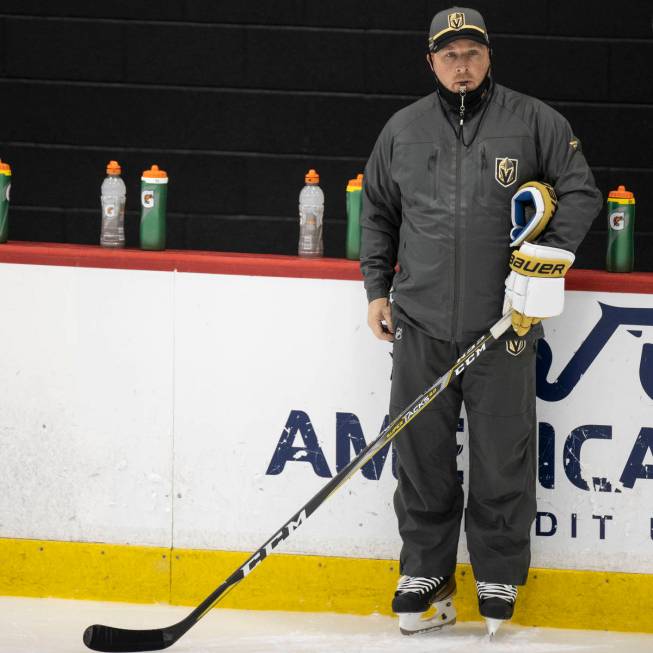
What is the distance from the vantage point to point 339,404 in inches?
130

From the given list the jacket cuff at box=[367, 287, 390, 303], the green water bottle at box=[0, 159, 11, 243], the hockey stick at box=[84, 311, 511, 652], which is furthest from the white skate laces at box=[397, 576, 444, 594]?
the green water bottle at box=[0, 159, 11, 243]

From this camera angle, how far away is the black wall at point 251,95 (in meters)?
4.52

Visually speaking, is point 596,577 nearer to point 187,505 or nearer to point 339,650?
point 339,650

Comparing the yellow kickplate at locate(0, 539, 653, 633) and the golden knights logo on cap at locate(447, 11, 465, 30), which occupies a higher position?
the golden knights logo on cap at locate(447, 11, 465, 30)

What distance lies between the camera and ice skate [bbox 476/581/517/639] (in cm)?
310

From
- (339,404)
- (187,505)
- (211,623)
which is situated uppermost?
(339,404)

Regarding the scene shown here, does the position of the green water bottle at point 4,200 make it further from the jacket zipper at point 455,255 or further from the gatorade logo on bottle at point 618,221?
the gatorade logo on bottle at point 618,221

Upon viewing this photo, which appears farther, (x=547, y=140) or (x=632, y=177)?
(x=632, y=177)

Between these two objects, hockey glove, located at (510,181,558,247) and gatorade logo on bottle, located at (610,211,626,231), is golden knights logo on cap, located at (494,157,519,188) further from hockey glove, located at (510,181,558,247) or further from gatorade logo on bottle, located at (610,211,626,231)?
gatorade logo on bottle, located at (610,211,626,231)

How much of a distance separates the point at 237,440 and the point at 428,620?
652 millimetres

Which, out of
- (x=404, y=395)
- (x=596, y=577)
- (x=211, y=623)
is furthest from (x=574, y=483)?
(x=211, y=623)

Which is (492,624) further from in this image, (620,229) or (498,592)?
(620,229)

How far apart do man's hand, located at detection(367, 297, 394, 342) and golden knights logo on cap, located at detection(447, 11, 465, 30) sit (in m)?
0.64

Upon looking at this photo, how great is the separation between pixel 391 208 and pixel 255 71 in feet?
5.47
